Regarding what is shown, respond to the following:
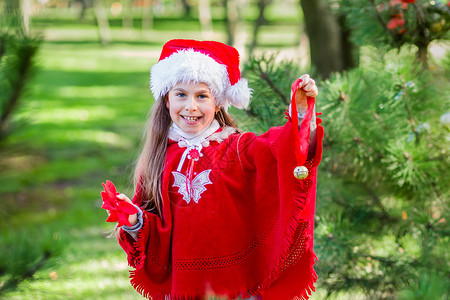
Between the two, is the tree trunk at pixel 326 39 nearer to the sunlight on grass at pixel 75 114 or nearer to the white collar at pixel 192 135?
the white collar at pixel 192 135

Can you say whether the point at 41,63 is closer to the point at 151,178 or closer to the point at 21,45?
the point at 21,45

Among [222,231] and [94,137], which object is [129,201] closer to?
[222,231]

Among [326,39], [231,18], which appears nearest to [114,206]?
[326,39]

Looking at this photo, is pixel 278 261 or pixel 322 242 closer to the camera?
pixel 278 261

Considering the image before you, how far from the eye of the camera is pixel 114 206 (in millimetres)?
1848

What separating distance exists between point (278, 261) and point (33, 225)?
11.0 ft

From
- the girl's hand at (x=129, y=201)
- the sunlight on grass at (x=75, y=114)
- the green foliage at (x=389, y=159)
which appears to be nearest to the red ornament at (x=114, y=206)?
the girl's hand at (x=129, y=201)

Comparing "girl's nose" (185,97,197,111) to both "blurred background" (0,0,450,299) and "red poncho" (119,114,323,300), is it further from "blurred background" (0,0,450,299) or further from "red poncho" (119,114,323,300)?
"blurred background" (0,0,450,299)

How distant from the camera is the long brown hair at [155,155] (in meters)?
2.07

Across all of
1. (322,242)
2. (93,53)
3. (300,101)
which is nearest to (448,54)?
(300,101)

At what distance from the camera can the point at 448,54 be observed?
6.52 ft

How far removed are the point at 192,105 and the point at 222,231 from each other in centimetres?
48

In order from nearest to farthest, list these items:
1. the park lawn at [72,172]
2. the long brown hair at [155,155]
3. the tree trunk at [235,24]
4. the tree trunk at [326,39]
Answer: the park lawn at [72,172] → the long brown hair at [155,155] → the tree trunk at [326,39] → the tree trunk at [235,24]

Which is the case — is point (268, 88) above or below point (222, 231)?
above
